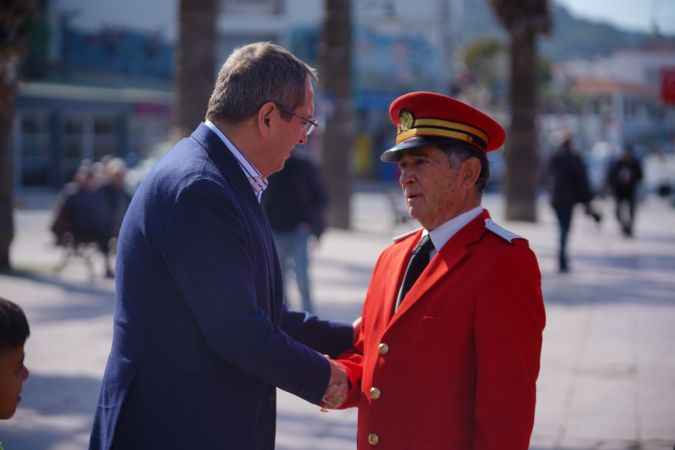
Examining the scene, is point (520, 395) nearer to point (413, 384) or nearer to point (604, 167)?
point (413, 384)

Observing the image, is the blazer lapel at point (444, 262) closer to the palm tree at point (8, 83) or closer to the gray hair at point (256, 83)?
the gray hair at point (256, 83)

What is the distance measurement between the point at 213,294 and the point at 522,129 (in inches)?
843

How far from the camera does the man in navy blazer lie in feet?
9.91

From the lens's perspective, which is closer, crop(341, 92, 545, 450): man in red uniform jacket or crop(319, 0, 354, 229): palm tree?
crop(341, 92, 545, 450): man in red uniform jacket

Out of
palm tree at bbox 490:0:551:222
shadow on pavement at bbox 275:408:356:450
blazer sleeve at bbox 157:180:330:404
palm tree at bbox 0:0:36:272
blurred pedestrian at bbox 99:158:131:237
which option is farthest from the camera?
palm tree at bbox 490:0:551:222

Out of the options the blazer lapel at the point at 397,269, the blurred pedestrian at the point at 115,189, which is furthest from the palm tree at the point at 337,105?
the blazer lapel at the point at 397,269

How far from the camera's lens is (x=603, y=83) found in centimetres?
10419

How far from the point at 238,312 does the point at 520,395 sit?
2.64 feet

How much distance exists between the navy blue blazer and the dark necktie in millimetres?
338

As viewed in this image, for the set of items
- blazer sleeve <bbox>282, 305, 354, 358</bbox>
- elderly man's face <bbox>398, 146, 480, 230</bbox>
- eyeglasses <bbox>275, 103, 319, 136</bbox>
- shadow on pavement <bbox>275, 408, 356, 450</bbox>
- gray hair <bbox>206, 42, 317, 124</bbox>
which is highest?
gray hair <bbox>206, 42, 317, 124</bbox>

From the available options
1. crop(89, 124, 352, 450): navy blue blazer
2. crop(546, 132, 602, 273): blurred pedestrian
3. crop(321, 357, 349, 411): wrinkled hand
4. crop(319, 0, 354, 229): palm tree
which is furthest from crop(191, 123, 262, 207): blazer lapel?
crop(319, 0, 354, 229): palm tree

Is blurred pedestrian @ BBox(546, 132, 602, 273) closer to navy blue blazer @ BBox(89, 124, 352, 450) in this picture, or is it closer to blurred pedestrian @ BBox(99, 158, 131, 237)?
blurred pedestrian @ BBox(99, 158, 131, 237)

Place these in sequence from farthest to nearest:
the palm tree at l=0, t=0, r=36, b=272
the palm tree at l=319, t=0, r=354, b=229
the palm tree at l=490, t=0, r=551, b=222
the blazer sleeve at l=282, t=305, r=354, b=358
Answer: the palm tree at l=490, t=0, r=551, b=222 < the palm tree at l=319, t=0, r=354, b=229 < the palm tree at l=0, t=0, r=36, b=272 < the blazer sleeve at l=282, t=305, r=354, b=358

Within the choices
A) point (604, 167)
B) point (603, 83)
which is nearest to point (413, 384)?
point (604, 167)
